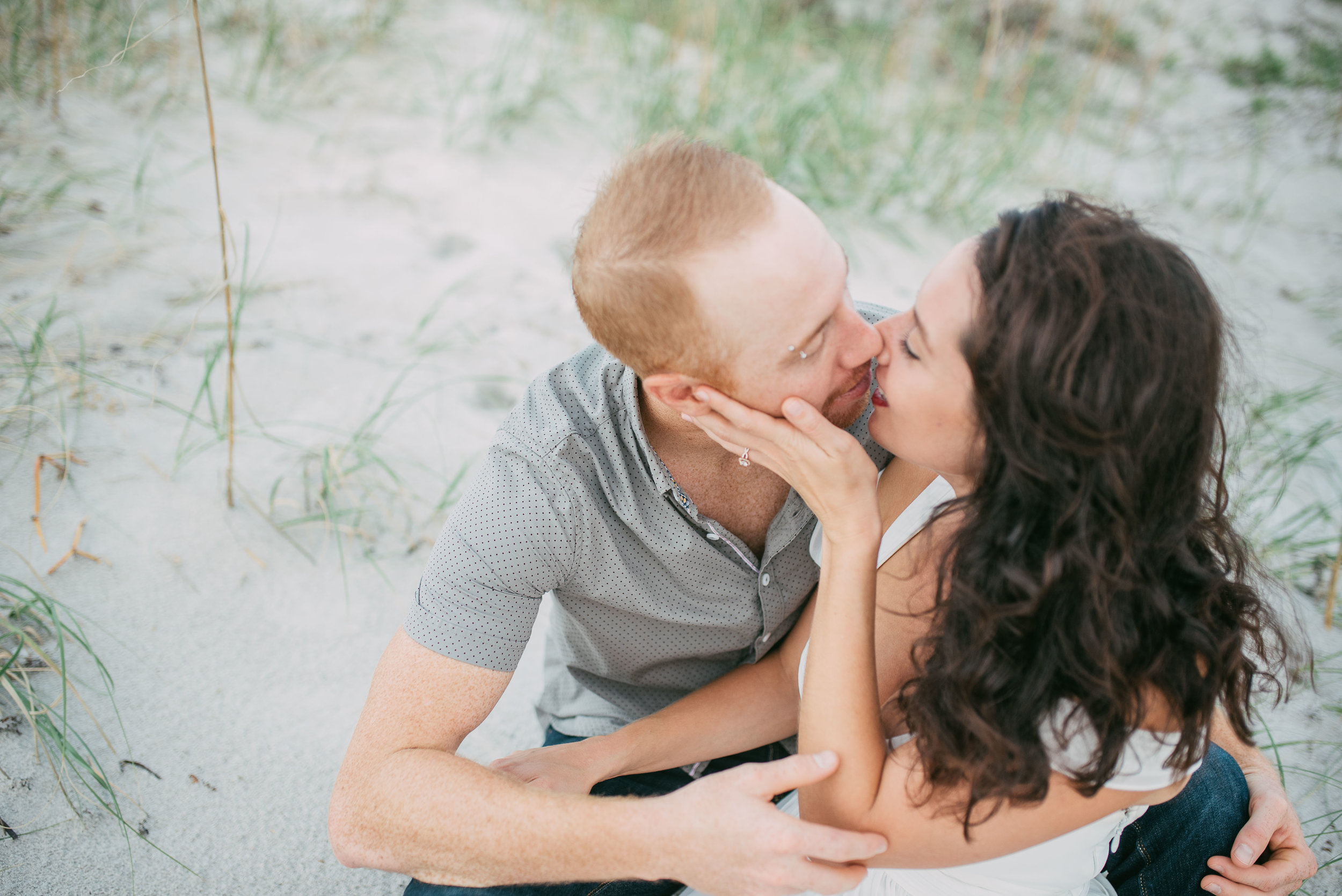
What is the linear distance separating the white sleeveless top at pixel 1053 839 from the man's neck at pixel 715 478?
139 mm

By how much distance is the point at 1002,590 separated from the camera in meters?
1.49

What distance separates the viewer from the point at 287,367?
3.44 metres

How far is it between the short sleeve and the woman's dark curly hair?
816 mm

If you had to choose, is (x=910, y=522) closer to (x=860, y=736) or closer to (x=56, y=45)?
(x=860, y=736)

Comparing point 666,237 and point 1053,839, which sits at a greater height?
point 666,237

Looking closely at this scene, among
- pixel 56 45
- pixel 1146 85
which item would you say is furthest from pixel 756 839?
pixel 1146 85

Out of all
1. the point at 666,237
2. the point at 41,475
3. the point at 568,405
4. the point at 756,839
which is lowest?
the point at 41,475

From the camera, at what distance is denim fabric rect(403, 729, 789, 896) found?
1.82 meters

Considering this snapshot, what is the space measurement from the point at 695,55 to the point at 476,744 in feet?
17.1

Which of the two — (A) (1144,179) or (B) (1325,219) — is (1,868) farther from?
(B) (1325,219)

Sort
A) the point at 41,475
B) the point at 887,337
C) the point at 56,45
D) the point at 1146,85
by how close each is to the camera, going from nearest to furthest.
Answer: the point at 887,337, the point at 41,475, the point at 56,45, the point at 1146,85

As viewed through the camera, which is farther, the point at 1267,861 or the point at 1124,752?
the point at 1267,861

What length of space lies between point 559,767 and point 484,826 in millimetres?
328

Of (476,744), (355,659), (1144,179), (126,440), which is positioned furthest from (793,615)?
(1144,179)
